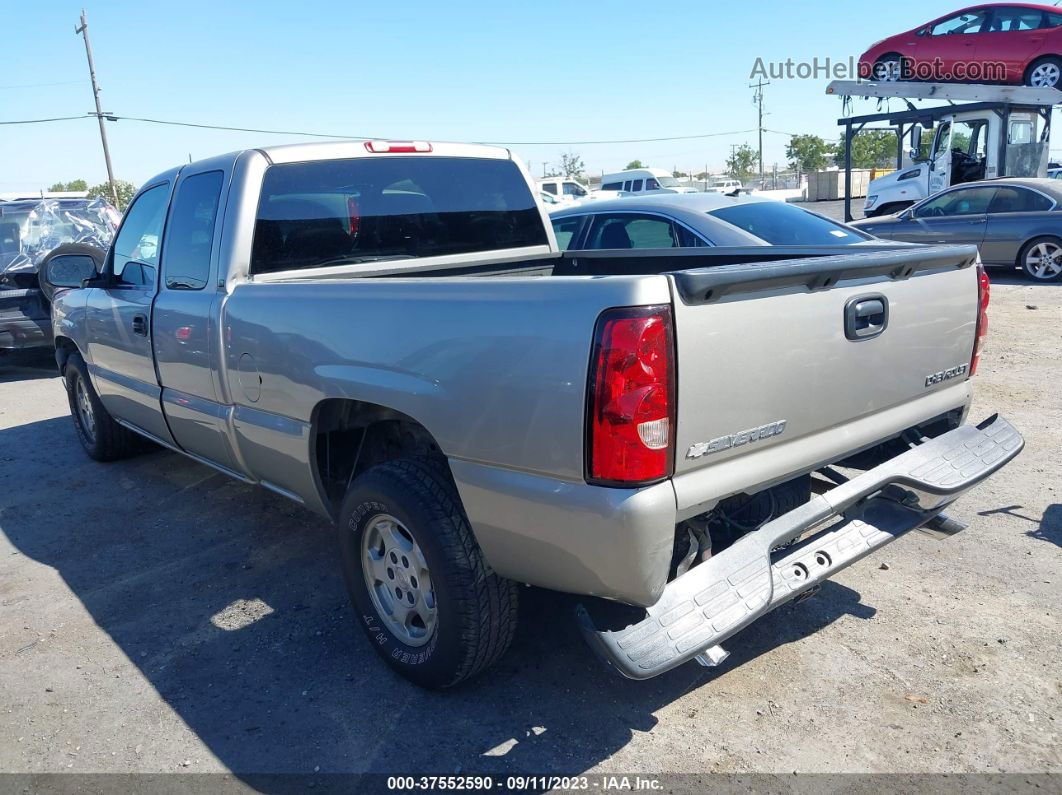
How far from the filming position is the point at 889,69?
20484 millimetres

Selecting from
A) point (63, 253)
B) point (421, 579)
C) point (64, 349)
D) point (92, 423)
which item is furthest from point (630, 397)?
point (64, 349)

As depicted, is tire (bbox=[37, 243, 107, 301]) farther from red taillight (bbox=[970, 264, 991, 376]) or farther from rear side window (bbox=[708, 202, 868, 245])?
red taillight (bbox=[970, 264, 991, 376])

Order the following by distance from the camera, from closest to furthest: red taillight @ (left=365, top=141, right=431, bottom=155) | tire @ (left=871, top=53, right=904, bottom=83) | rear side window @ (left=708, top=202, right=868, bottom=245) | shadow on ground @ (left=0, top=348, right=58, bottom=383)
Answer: red taillight @ (left=365, top=141, right=431, bottom=155) < rear side window @ (left=708, top=202, right=868, bottom=245) < shadow on ground @ (left=0, top=348, right=58, bottom=383) < tire @ (left=871, top=53, right=904, bottom=83)

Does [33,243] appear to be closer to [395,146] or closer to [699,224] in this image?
[395,146]

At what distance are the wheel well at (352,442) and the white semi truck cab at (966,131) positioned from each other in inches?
688

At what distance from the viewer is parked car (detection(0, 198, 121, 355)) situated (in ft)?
31.3

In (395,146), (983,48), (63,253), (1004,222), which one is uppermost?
(983,48)

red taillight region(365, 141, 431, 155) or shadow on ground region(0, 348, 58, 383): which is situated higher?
red taillight region(365, 141, 431, 155)

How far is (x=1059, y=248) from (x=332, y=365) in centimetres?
1138

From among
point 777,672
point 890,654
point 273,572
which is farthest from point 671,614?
point 273,572

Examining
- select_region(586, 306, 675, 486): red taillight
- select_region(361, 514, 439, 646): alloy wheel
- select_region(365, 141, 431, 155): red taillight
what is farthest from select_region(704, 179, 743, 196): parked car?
select_region(586, 306, 675, 486): red taillight

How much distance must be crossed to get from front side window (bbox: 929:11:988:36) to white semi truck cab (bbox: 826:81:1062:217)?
1981 mm

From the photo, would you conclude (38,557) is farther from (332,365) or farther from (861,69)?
(861,69)

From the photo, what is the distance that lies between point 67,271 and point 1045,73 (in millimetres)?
20461
